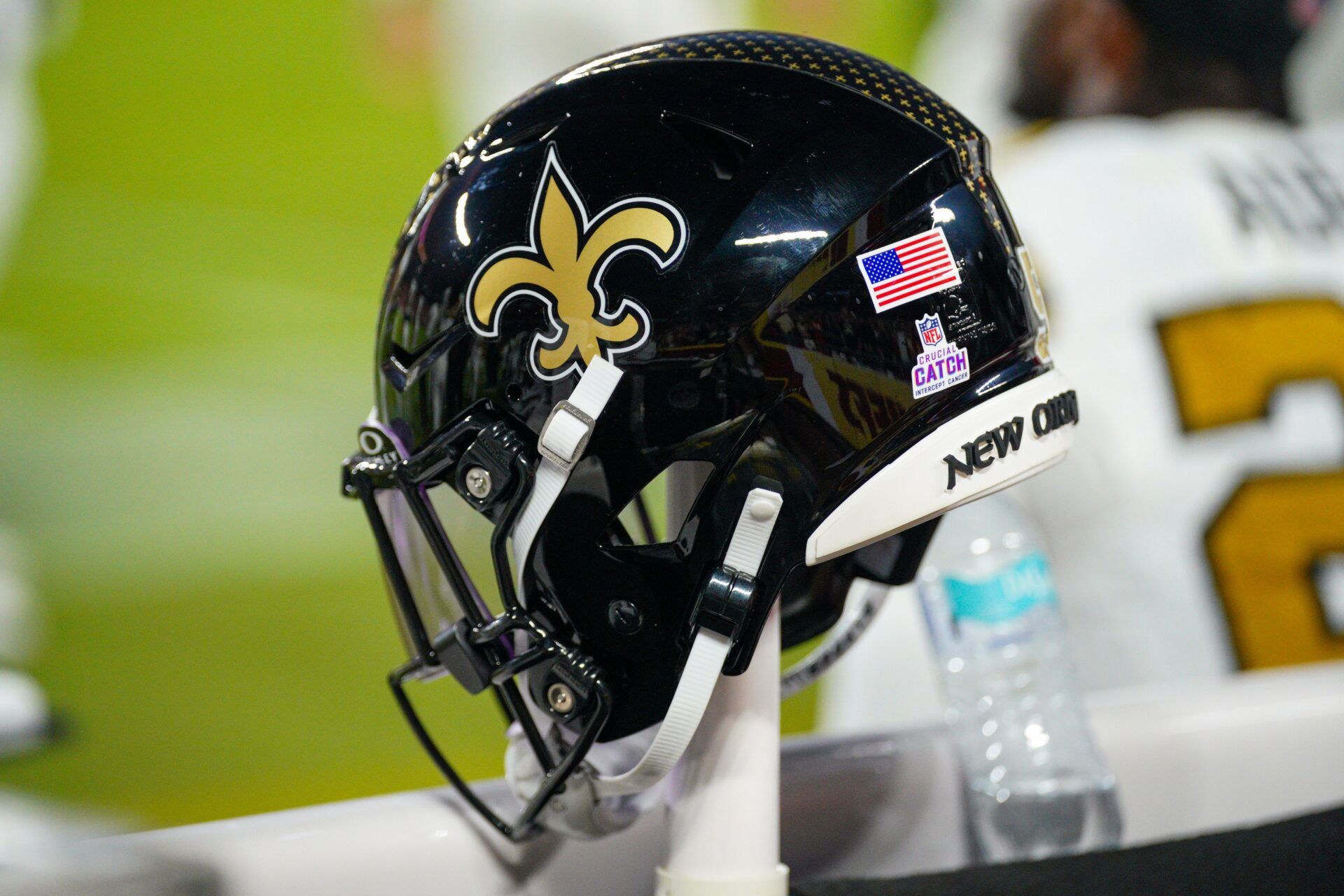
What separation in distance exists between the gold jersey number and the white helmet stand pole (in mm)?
1334

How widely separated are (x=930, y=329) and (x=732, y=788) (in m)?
0.27

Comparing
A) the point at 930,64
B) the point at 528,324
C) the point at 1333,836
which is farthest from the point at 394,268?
the point at 930,64

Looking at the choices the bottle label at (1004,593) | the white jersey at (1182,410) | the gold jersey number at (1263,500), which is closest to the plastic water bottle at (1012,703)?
the bottle label at (1004,593)

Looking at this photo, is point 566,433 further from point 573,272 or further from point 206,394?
point 206,394

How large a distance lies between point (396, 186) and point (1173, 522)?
1.23 m

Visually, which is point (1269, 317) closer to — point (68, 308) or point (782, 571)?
point (782, 571)

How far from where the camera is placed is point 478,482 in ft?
1.94

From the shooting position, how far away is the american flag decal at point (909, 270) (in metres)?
0.58

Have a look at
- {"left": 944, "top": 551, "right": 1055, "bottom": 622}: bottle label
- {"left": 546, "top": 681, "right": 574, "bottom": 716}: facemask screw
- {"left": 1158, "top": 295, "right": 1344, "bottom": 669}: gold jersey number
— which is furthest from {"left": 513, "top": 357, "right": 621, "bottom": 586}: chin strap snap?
{"left": 1158, "top": 295, "right": 1344, "bottom": 669}: gold jersey number

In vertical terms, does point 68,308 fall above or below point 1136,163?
below

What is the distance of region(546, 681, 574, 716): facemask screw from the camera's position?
24.0 inches

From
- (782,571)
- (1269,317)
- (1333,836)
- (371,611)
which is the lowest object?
(1333,836)

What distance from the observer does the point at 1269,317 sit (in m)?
1.79

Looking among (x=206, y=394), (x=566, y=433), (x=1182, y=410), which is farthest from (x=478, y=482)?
(x=1182, y=410)
